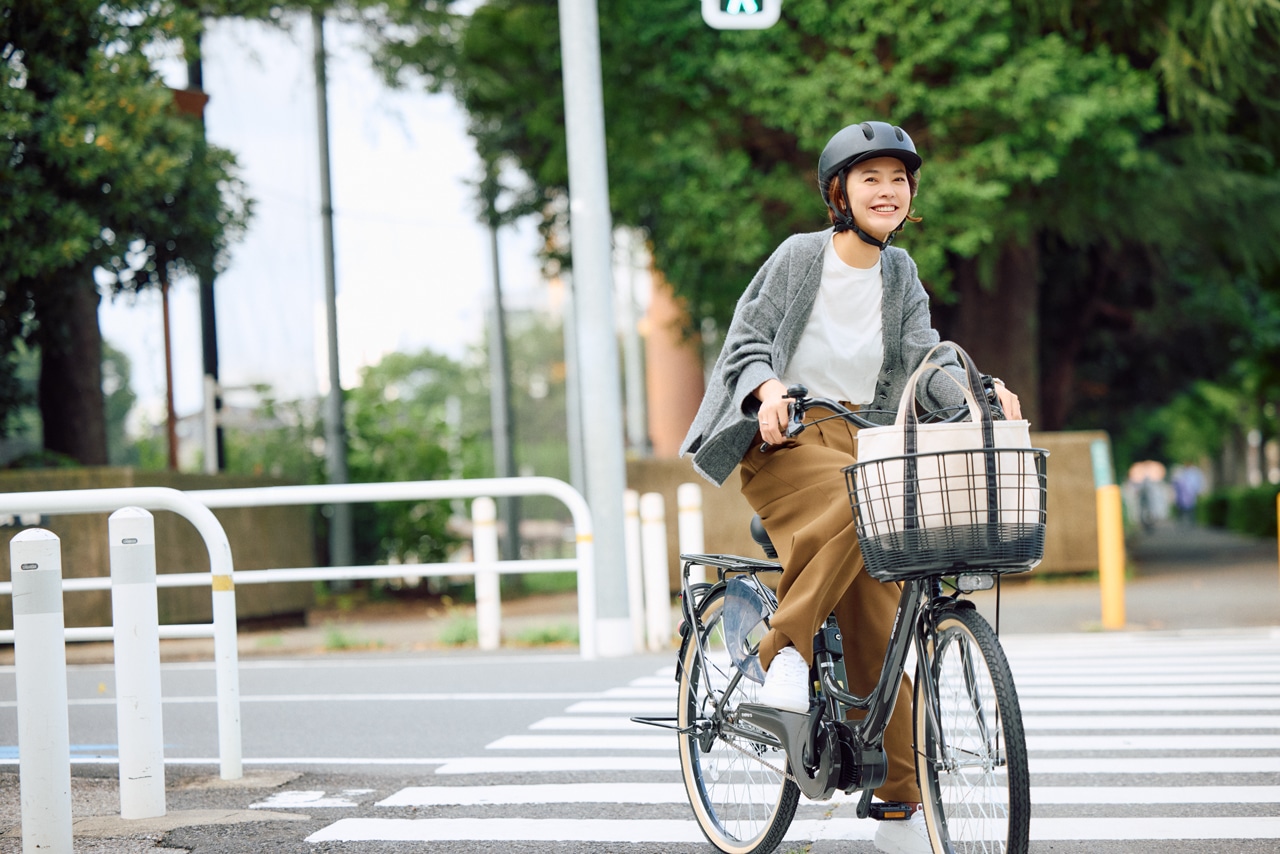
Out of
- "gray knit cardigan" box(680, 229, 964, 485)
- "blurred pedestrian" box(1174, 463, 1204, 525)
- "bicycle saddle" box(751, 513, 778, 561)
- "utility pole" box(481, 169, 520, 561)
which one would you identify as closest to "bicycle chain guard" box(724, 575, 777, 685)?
"bicycle saddle" box(751, 513, 778, 561)

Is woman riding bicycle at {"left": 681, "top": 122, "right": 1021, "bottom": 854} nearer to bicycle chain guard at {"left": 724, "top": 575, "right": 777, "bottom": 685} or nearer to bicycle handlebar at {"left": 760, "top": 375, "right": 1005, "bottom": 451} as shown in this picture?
bicycle handlebar at {"left": 760, "top": 375, "right": 1005, "bottom": 451}

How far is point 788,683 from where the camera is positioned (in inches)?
136

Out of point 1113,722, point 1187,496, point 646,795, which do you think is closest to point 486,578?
point 1113,722

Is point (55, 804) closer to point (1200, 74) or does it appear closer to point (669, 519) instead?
point (669, 519)

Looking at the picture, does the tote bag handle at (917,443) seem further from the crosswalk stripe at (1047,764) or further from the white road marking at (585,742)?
the white road marking at (585,742)

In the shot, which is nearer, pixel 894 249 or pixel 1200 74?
pixel 894 249

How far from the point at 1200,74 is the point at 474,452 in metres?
9.95

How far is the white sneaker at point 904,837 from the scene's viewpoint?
3598mm

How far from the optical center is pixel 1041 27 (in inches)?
561

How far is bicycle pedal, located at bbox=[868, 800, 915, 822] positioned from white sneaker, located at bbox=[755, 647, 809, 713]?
286 millimetres

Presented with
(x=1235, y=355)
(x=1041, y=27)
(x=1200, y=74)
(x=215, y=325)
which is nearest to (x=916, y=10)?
(x=1041, y=27)

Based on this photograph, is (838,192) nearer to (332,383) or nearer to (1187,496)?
(332,383)

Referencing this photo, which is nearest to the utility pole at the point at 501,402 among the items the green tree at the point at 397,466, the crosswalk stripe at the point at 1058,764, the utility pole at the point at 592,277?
the green tree at the point at 397,466

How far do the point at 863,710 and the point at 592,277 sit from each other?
6.31 m
